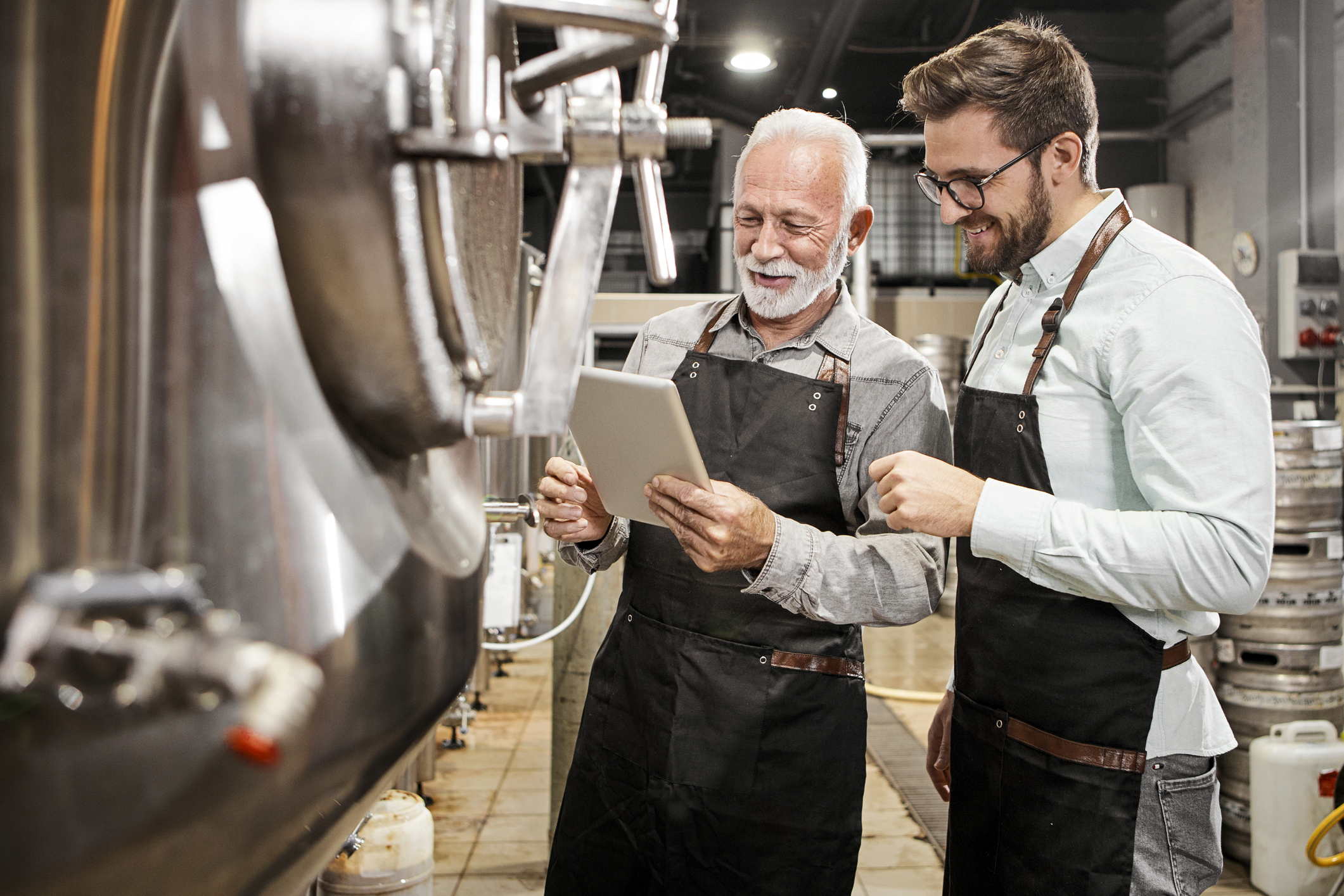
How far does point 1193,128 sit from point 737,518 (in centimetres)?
694

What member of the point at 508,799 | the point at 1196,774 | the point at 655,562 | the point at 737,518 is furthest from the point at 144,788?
the point at 508,799

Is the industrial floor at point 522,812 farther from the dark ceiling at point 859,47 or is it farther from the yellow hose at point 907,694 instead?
the dark ceiling at point 859,47

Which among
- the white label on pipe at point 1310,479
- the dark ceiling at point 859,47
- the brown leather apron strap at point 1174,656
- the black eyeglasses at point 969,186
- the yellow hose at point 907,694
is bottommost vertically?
the yellow hose at point 907,694

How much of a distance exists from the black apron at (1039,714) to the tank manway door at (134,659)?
3.55 ft

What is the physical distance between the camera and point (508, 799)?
3463 millimetres

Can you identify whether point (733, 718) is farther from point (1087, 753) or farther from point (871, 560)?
point (1087, 753)

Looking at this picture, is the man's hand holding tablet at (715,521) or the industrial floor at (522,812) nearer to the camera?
the man's hand holding tablet at (715,521)

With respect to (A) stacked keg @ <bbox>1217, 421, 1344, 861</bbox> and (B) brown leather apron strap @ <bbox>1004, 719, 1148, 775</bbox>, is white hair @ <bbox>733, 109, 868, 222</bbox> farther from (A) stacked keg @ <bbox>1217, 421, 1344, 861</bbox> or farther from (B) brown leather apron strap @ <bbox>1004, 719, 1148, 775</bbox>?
(A) stacked keg @ <bbox>1217, 421, 1344, 861</bbox>

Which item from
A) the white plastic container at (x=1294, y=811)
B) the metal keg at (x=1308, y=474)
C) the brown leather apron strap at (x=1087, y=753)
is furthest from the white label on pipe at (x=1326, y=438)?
the brown leather apron strap at (x=1087, y=753)

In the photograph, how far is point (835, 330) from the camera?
5.22 ft

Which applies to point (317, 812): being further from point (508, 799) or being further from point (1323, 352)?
point (1323, 352)

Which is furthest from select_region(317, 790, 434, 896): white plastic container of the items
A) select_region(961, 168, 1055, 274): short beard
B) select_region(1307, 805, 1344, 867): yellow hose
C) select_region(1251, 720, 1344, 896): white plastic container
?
select_region(1251, 720, 1344, 896): white plastic container

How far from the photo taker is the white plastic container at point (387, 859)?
5.91ft

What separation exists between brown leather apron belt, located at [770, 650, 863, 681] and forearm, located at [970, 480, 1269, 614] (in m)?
0.38
